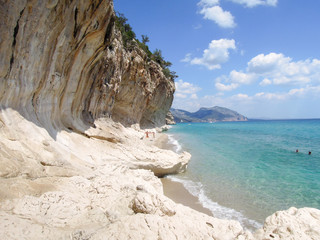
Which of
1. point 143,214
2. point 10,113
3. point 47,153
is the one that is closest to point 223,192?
point 143,214

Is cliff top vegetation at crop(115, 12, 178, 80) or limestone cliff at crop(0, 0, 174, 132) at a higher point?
cliff top vegetation at crop(115, 12, 178, 80)

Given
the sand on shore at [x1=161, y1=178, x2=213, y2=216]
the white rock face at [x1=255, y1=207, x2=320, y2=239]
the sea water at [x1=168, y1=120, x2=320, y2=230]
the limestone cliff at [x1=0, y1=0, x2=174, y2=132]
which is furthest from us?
the sand on shore at [x1=161, y1=178, x2=213, y2=216]

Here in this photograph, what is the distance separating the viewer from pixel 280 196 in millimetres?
8125

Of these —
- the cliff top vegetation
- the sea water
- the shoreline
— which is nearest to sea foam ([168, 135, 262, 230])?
the sea water

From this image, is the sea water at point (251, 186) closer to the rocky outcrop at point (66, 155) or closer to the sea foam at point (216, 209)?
the sea foam at point (216, 209)

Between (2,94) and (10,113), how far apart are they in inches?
21.9

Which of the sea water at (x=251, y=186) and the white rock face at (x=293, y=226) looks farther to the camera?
the sea water at (x=251, y=186)

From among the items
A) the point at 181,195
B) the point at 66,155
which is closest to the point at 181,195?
the point at 181,195

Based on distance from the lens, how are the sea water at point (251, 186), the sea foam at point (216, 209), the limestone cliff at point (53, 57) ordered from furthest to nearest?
the sea water at point (251, 186) → the sea foam at point (216, 209) → the limestone cliff at point (53, 57)

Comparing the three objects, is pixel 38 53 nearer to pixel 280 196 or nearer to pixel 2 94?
pixel 2 94

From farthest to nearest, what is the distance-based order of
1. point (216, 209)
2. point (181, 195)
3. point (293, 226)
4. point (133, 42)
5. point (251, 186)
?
point (133, 42), point (251, 186), point (181, 195), point (216, 209), point (293, 226)

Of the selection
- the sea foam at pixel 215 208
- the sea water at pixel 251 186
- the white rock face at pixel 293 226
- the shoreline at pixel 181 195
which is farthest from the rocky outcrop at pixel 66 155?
the sea water at pixel 251 186

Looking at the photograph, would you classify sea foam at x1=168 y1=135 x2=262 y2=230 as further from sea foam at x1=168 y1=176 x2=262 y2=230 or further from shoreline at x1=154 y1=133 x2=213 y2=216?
shoreline at x1=154 y1=133 x2=213 y2=216

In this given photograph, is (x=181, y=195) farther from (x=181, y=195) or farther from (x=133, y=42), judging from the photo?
(x=133, y=42)
